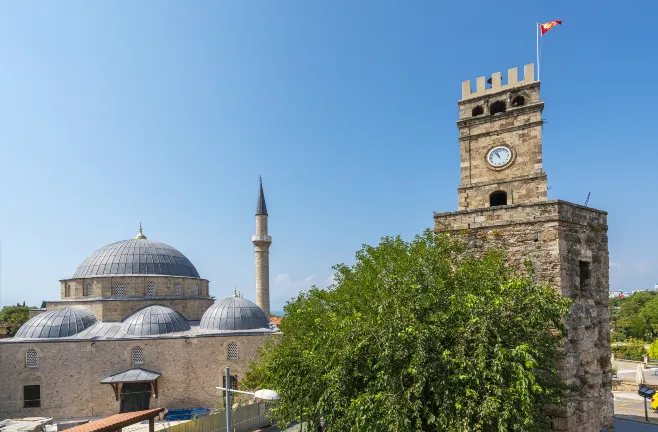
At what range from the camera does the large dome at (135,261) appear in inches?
1187

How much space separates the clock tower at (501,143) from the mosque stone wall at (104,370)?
51.8 feet

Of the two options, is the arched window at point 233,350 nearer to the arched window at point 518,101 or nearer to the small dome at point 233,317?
the small dome at point 233,317

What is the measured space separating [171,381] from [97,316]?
6993 millimetres

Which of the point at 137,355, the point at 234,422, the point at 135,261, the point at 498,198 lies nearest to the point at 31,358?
the point at 137,355

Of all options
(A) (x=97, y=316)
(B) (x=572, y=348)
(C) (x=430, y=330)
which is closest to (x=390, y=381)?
(C) (x=430, y=330)

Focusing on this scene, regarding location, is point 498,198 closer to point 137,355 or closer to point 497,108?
point 497,108

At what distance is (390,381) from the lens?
964 cm

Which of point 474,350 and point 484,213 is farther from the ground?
point 484,213

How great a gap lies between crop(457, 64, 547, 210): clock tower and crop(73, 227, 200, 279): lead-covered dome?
21.2 m

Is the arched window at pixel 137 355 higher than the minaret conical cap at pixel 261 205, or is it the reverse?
the minaret conical cap at pixel 261 205

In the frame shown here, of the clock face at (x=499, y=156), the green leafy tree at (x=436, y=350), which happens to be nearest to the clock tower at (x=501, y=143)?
the clock face at (x=499, y=156)

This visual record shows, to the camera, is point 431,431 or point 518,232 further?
point 518,232

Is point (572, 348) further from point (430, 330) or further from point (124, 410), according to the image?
point (124, 410)

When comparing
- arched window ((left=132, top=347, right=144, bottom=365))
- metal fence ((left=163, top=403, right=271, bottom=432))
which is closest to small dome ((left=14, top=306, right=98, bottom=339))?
arched window ((left=132, top=347, right=144, bottom=365))
